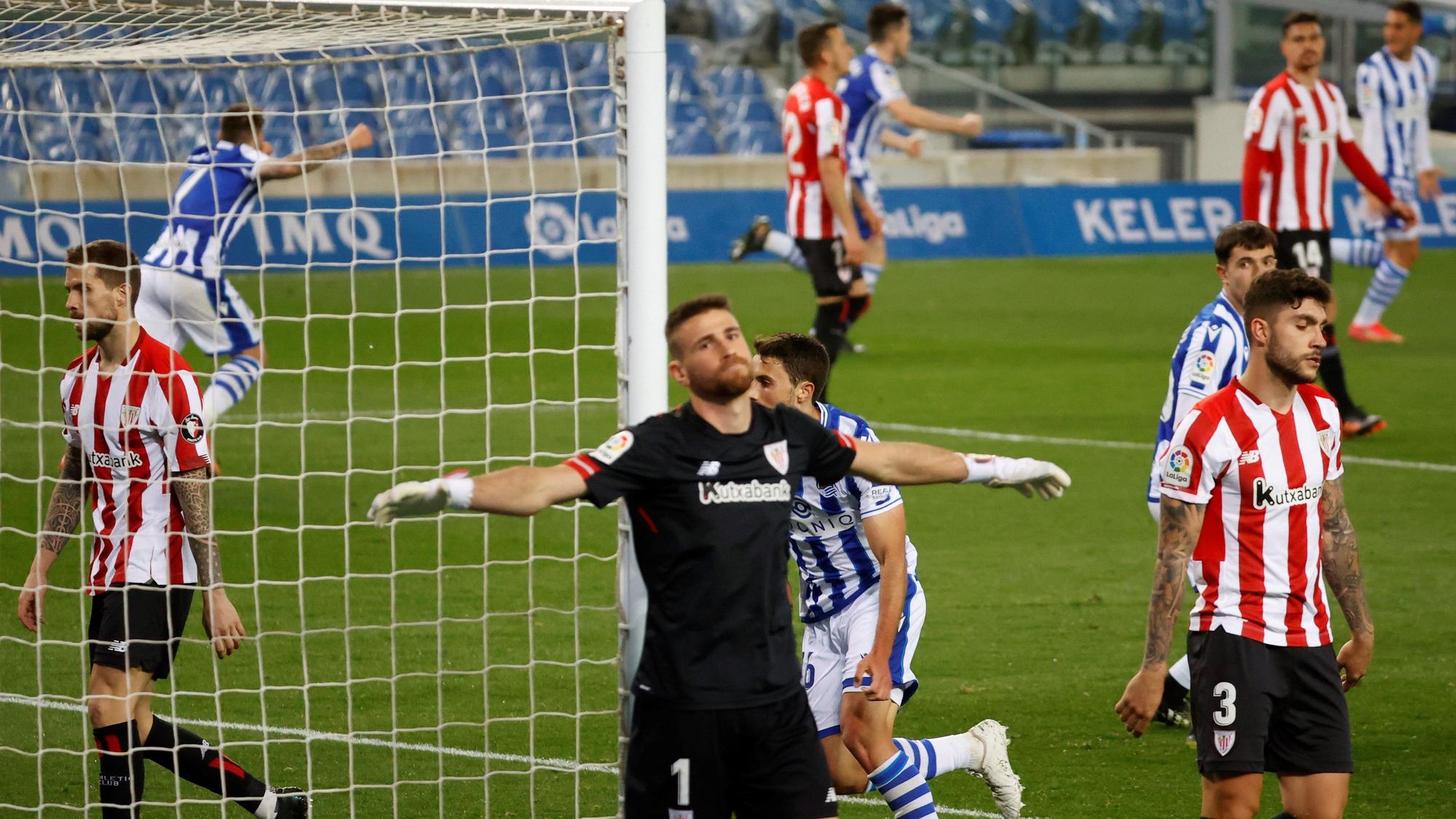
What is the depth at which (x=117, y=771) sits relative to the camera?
4.82m

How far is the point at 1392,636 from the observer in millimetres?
7176

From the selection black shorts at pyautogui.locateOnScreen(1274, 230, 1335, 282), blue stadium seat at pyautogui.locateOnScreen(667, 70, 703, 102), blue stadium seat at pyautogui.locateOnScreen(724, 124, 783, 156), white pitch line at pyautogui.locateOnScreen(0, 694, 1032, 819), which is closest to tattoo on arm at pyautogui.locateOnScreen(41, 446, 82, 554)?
white pitch line at pyautogui.locateOnScreen(0, 694, 1032, 819)

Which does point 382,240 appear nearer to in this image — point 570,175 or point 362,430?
point 570,175

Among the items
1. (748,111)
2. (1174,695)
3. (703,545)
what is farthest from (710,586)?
(748,111)

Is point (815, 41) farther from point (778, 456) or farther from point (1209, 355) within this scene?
point (778, 456)

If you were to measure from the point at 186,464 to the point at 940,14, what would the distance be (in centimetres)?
2526

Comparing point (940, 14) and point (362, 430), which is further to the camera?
point (940, 14)

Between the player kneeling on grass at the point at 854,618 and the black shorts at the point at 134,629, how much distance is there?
5.61 ft

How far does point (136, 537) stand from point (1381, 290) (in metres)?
11.7

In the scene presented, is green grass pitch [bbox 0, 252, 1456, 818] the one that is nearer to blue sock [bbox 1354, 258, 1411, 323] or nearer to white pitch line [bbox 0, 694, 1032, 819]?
white pitch line [bbox 0, 694, 1032, 819]

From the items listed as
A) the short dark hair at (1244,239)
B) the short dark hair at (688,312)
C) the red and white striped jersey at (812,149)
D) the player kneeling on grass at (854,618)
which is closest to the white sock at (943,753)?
the player kneeling on grass at (854,618)

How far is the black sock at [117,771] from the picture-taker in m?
4.82

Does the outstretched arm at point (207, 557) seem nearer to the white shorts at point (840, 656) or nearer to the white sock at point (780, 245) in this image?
the white shorts at point (840, 656)

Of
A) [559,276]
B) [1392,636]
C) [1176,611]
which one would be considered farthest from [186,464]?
[559,276]
